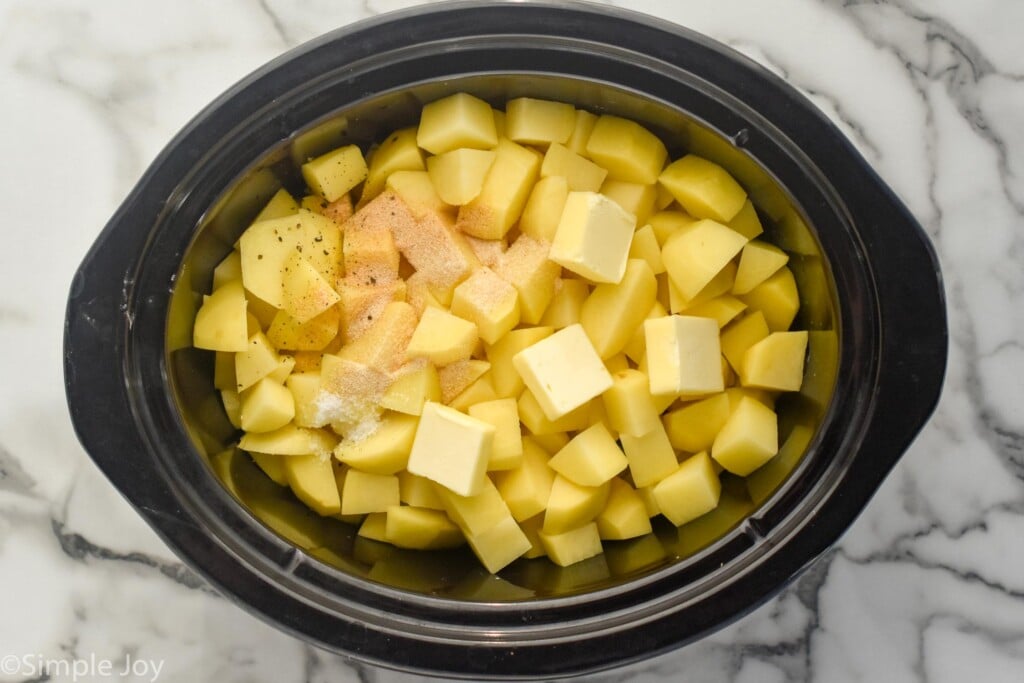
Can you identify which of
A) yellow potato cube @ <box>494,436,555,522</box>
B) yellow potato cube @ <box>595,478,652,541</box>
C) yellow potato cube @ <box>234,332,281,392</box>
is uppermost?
yellow potato cube @ <box>595,478,652,541</box>

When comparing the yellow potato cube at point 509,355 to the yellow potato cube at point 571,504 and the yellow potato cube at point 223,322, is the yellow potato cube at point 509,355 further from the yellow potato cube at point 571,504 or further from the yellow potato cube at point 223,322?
the yellow potato cube at point 223,322

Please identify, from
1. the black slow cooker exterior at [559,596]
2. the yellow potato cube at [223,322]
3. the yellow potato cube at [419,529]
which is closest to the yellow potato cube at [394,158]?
the black slow cooker exterior at [559,596]

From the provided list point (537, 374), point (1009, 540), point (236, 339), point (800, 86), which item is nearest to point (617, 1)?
point (800, 86)

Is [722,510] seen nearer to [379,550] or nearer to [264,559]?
[379,550]

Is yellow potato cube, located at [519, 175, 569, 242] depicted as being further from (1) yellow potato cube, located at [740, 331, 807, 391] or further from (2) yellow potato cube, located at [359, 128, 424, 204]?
(1) yellow potato cube, located at [740, 331, 807, 391]

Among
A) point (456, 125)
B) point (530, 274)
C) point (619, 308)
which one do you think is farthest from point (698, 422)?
point (456, 125)

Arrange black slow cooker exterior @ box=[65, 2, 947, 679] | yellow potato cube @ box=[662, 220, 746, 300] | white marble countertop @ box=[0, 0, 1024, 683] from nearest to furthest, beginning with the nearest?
black slow cooker exterior @ box=[65, 2, 947, 679] → yellow potato cube @ box=[662, 220, 746, 300] → white marble countertop @ box=[0, 0, 1024, 683]

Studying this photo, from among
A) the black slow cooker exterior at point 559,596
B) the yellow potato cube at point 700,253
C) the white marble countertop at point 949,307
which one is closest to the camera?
the black slow cooker exterior at point 559,596


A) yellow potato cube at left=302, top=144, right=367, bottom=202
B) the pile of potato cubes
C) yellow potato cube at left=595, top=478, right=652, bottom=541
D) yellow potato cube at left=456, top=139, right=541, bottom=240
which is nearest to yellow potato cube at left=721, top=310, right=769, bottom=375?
the pile of potato cubes
